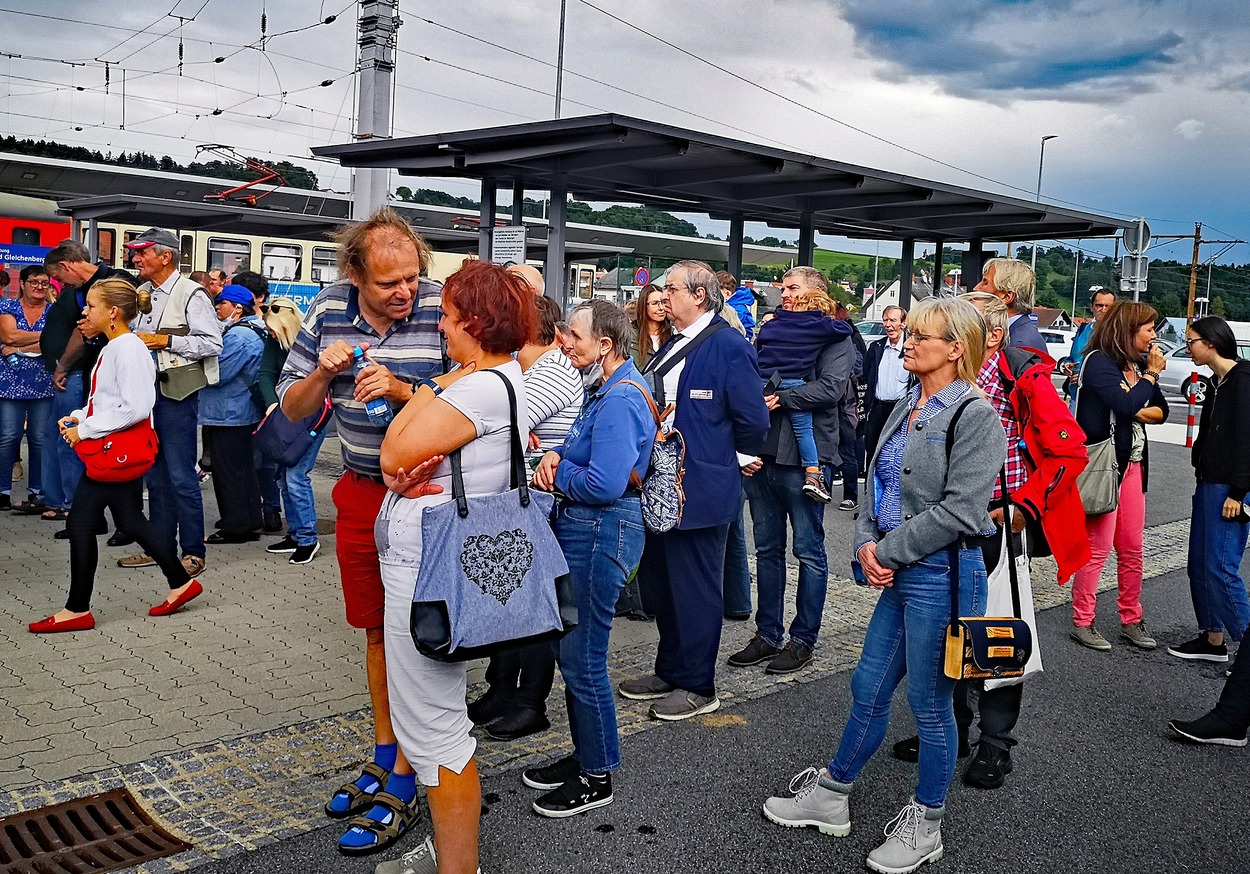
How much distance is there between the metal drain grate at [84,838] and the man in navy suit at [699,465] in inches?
86.0

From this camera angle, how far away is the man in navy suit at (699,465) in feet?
16.2

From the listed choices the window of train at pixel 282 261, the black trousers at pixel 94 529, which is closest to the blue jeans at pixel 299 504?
the black trousers at pixel 94 529

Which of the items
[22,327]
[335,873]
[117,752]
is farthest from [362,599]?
[22,327]

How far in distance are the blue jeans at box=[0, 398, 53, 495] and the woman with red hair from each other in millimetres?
7163

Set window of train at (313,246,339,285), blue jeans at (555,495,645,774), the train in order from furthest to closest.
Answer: window of train at (313,246,339,285) → the train → blue jeans at (555,495,645,774)

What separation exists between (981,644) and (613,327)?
179 centimetres

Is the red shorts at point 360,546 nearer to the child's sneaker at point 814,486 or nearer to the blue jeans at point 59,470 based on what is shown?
the child's sneaker at point 814,486

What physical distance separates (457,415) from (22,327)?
7477 millimetres

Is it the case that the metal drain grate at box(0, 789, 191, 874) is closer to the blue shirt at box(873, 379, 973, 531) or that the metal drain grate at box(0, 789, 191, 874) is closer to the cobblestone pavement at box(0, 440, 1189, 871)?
the cobblestone pavement at box(0, 440, 1189, 871)

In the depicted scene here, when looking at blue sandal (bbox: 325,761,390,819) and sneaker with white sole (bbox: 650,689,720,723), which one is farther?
sneaker with white sole (bbox: 650,689,720,723)

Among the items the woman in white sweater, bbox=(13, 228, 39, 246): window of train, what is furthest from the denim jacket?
bbox=(13, 228, 39, 246): window of train

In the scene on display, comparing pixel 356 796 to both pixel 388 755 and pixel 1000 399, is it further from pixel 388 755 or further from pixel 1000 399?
pixel 1000 399

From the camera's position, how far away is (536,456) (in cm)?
419

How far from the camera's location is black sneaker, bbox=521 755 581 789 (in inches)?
160
